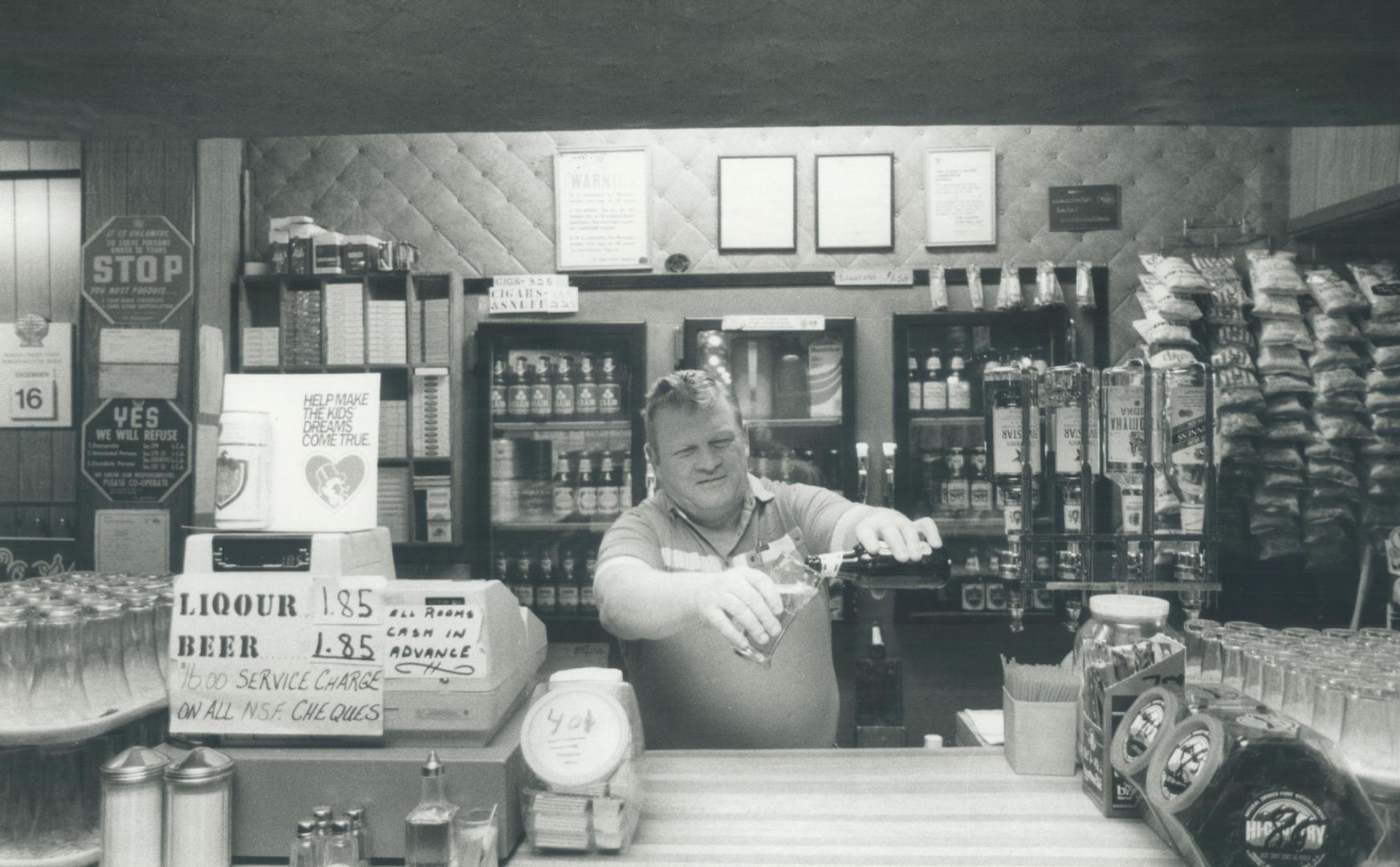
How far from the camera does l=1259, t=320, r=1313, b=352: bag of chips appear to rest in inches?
153

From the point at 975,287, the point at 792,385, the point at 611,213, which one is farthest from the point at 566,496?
the point at 975,287

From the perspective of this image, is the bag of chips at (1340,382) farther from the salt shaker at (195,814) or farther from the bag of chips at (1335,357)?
the salt shaker at (195,814)

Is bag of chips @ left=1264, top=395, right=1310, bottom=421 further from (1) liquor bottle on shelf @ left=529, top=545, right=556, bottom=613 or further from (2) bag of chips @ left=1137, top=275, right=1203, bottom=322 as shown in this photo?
(1) liquor bottle on shelf @ left=529, top=545, right=556, bottom=613

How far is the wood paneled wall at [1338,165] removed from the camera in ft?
11.1

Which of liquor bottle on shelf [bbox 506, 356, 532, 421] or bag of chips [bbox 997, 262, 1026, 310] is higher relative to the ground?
bag of chips [bbox 997, 262, 1026, 310]

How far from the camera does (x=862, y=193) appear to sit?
4387mm

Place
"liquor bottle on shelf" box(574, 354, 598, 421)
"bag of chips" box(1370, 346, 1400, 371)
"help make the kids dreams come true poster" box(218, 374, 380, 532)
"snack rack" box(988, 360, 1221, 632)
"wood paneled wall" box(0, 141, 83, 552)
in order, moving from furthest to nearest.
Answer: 1. "liquor bottle on shelf" box(574, 354, 598, 421)
2. "wood paneled wall" box(0, 141, 83, 552)
3. "bag of chips" box(1370, 346, 1400, 371)
4. "snack rack" box(988, 360, 1221, 632)
5. "help make the kids dreams come true poster" box(218, 374, 380, 532)

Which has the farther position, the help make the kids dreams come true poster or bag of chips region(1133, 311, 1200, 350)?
bag of chips region(1133, 311, 1200, 350)

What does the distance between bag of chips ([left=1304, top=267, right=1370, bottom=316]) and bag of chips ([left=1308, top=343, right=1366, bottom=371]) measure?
13 centimetres

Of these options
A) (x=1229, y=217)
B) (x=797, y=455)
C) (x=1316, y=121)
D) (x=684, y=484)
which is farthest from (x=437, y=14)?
(x=1229, y=217)

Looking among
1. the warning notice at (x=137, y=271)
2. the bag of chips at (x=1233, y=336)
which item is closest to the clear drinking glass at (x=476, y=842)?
the warning notice at (x=137, y=271)

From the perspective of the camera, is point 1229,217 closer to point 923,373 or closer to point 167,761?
point 923,373


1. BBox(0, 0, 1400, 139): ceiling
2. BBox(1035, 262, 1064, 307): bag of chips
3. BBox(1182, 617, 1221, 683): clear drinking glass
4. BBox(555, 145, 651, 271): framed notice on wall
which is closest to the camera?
BBox(0, 0, 1400, 139): ceiling

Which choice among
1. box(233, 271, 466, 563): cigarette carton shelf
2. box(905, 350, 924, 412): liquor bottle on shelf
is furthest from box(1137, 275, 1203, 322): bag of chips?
box(233, 271, 466, 563): cigarette carton shelf
